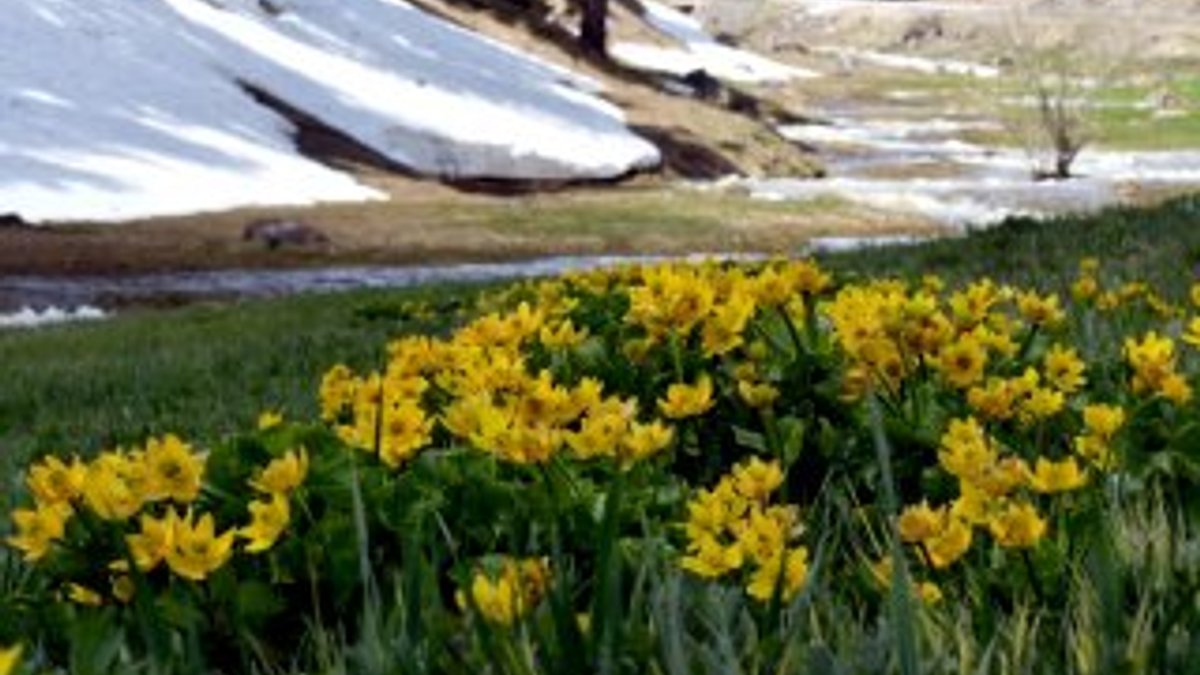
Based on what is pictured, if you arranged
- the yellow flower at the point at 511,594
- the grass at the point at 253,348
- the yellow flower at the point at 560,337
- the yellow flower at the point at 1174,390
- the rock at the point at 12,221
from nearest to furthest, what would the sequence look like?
the yellow flower at the point at 511,594 < the yellow flower at the point at 1174,390 < the yellow flower at the point at 560,337 < the grass at the point at 253,348 < the rock at the point at 12,221

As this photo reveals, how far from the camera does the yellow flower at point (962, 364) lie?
3.94m

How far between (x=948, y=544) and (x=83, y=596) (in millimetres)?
1425

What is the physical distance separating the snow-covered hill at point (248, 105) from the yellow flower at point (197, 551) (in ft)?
109

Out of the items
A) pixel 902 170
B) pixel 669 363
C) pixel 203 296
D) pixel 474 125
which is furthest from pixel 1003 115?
pixel 669 363

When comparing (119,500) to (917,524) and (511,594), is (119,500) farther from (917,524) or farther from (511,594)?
(917,524)

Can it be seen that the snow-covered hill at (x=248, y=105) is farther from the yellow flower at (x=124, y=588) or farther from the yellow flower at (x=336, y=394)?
the yellow flower at (x=124, y=588)

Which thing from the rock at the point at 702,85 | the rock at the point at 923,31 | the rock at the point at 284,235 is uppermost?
the rock at the point at 923,31

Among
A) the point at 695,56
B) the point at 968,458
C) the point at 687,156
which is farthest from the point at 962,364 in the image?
the point at 695,56

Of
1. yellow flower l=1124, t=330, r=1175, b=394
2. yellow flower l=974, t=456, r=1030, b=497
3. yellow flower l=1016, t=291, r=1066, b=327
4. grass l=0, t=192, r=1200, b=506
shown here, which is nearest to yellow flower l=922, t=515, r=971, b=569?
yellow flower l=974, t=456, r=1030, b=497

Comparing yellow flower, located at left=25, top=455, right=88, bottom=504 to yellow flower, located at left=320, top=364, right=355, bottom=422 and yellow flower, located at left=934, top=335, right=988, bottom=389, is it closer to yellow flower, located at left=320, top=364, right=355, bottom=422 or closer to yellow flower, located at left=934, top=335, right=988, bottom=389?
yellow flower, located at left=320, top=364, right=355, bottom=422

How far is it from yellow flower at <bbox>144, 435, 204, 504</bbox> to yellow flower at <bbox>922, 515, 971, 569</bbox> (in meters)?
1.25

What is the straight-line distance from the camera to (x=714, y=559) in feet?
9.17

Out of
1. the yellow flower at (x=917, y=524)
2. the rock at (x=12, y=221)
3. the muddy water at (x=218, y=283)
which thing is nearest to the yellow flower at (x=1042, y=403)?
the yellow flower at (x=917, y=524)

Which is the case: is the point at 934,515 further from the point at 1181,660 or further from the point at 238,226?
the point at 238,226
